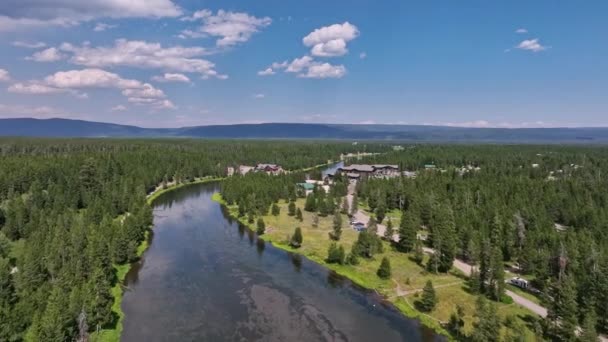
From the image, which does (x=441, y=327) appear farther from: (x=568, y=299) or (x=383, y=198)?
(x=383, y=198)

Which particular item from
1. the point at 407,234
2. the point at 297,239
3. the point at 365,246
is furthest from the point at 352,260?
the point at 297,239

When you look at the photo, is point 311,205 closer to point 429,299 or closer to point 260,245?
point 260,245

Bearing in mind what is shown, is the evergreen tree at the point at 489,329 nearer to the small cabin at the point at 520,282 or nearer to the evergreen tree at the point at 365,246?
the small cabin at the point at 520,282

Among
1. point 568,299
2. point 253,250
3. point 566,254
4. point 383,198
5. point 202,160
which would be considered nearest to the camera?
point 568,299

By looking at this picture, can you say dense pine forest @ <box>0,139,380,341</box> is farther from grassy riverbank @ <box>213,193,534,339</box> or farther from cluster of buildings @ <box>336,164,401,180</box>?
cluster of buildings @ <box>336,164,401,180</box>

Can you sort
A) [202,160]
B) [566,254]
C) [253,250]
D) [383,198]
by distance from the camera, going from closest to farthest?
[566,254]
[253,250]
[383,198]
[202,160]

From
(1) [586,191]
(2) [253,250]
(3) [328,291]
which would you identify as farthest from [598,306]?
(1) [586,191]
